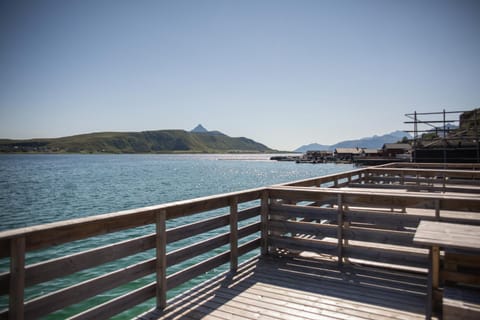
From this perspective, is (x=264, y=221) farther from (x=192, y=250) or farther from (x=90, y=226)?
(x=90, y=226)

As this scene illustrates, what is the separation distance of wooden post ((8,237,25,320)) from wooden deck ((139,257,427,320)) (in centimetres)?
143

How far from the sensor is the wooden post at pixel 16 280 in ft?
7.34

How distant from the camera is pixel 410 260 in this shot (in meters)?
4.33

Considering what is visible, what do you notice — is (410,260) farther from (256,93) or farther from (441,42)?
(256,93)

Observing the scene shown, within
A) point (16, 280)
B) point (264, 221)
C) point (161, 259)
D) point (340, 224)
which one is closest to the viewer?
point (16, 280)

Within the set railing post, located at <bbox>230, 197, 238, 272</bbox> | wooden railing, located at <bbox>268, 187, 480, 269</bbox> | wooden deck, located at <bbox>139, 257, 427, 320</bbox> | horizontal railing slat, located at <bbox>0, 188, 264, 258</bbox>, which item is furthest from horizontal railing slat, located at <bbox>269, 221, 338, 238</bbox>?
horizontal railing slat, located at <bbox>0, 188, 264, 258</bbox>

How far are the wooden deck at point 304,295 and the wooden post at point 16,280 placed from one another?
1.43 metres

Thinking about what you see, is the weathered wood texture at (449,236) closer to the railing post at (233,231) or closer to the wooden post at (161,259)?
the railing post at (233,231)

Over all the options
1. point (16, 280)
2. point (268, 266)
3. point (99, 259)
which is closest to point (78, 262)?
point (99, 259)

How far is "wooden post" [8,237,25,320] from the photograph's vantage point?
224 cm

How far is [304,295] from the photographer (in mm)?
3920

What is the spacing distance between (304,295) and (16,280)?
320cm

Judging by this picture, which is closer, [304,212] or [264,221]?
[304,212]

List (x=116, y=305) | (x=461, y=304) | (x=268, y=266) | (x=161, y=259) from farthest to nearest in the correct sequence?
1. (x=268, y=266)
2. (x=161, y=259)
3. (x=116, y=305)
4. (x=461, y=304)
